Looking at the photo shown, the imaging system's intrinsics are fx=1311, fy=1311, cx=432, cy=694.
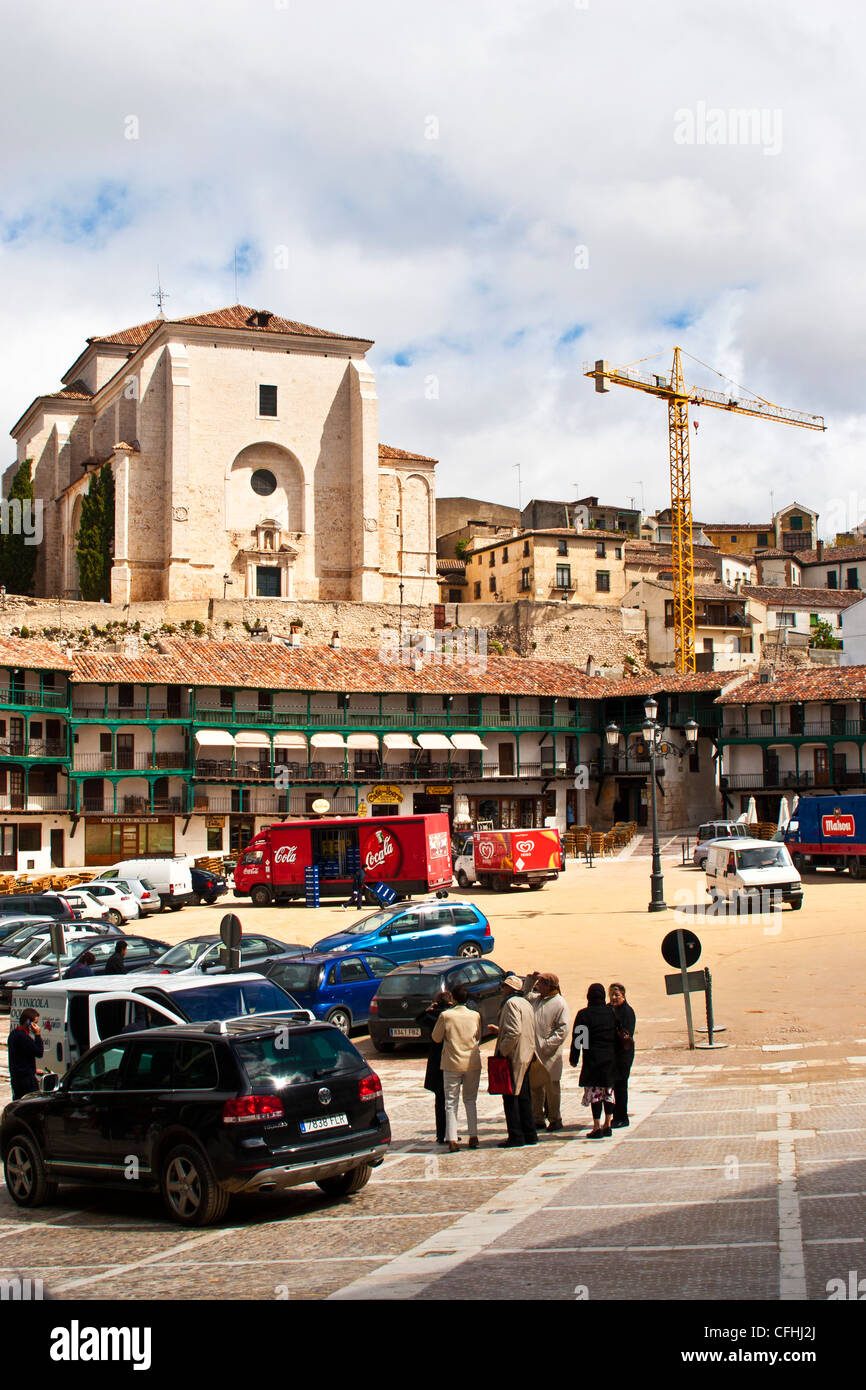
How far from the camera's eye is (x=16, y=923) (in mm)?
27719

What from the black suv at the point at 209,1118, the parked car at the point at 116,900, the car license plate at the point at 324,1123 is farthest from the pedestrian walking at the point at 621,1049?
the parked car at the point at 116,900

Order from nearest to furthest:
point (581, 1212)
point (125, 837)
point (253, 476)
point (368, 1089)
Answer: point (581, 1212)
point (368, 1089)
point (125, 837)
point (253, 476)

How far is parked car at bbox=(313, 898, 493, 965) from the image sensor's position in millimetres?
23031

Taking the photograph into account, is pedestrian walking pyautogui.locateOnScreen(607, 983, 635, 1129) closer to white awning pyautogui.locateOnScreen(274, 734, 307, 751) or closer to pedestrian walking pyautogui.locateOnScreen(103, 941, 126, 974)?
pedestrian walking pyautogui.locateOnScreen(103, 941, 126, 974)

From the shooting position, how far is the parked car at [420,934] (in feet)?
75.6

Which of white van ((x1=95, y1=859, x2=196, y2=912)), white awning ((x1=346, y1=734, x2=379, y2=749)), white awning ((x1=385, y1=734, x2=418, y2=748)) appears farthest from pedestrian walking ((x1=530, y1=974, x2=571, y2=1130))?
white awning ((x1=385, y1=734, x2=418, y2=748))

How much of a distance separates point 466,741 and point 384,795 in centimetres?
448

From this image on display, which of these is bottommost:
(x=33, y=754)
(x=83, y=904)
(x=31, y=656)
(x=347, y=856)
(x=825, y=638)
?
(x=83, y=904)

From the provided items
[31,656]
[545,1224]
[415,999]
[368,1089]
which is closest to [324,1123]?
[368,1089]

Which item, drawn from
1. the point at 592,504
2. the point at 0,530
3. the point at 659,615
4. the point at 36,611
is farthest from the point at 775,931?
the point at 592,504

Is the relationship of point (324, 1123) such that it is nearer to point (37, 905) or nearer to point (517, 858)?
point (37, 905)

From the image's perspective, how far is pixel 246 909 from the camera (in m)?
37.7

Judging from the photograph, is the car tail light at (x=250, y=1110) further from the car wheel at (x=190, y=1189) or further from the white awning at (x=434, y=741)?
the white awning at (x=434, y=741)

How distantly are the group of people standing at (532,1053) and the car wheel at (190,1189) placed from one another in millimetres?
3080
